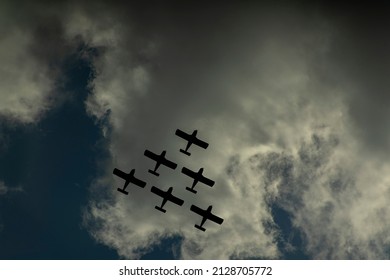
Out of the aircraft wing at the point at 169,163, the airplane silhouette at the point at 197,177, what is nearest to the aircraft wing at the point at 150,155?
the aircraft wing at the point at 169,163

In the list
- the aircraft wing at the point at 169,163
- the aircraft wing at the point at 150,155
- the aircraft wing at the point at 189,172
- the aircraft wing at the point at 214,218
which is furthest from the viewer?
the aircraft wing at the point at 214,218

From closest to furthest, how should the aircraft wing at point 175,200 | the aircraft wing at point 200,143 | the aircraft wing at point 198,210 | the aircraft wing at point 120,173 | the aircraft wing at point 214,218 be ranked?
the aircraft wing at point 200,143 → the aircraft wing at point 120,173 → the aircraft wing at point 214,218 → the aircraft wing at point 198,210 → the aircraft wing at point 175,200

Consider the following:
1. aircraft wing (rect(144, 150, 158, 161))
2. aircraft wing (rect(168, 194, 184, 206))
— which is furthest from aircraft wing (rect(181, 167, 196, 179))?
aircraft wing (rect(168, 194, 184, 206))

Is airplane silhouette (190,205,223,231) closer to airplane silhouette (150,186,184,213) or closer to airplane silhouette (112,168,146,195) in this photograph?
airplane silhouette (150,186,184,213)

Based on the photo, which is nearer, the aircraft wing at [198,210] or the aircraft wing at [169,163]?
the aircraft wing at [169,163]

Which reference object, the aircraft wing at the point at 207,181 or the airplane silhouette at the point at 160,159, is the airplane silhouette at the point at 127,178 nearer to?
the airplane silhouette at the point at 160,159

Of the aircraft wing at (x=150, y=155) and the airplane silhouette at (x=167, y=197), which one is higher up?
the aircraft wing at (x=150, y=155)

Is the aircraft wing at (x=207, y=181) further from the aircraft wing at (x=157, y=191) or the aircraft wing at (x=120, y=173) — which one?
the aircraft wing at (x=120, y=173)

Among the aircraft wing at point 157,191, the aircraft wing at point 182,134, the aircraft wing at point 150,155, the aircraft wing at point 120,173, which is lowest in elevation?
the aircraft wing at point 120,173

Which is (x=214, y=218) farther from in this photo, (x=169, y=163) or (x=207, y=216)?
(x=169, y=163)

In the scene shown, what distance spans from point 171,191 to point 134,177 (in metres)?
4.89
